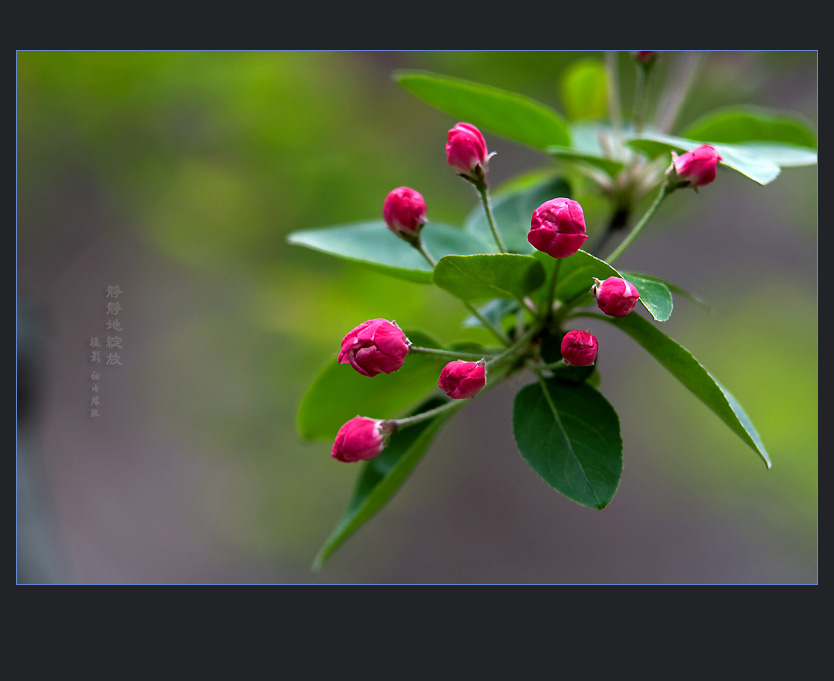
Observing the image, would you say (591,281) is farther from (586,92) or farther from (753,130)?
(586,92)

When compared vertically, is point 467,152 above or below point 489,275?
above

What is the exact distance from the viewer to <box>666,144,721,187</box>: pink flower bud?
1.18 metres

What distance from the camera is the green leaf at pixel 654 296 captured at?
40.3 inches

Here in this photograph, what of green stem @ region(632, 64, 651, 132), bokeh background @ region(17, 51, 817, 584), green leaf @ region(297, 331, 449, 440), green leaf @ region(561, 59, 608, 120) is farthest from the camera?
bokeh background @ region(17, 51, 817, 584)

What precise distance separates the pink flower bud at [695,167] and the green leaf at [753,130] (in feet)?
1.58

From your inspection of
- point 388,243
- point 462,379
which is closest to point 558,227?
point 462,379

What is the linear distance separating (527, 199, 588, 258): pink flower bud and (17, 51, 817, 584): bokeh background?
3.98 ft

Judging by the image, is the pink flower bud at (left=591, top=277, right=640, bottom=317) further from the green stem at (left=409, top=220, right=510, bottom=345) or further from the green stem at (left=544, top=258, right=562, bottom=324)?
the green stem at (left=409, top=220, right=510, bottom=345)

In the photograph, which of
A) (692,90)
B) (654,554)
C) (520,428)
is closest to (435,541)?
(654,554)

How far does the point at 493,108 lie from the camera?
156 cm

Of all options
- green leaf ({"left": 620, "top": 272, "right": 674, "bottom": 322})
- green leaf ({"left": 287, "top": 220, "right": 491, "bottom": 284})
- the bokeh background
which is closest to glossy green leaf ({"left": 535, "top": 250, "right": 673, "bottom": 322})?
green leaf ({"left": 620, "top": 272, "right": 674, "bottom": 322})

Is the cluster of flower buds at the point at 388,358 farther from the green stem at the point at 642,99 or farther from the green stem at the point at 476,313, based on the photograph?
the green stem at the point at 642,99

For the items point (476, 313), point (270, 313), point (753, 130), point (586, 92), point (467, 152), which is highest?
point (586, 92)

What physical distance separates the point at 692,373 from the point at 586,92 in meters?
1.30
